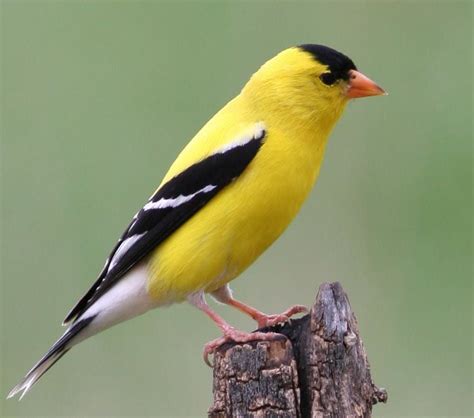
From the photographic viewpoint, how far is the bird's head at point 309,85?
4.53 m

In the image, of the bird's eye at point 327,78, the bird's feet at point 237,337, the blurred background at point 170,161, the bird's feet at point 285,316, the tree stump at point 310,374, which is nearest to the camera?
the tree stump at point 310,374

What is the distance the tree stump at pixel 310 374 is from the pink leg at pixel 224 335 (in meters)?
0.09

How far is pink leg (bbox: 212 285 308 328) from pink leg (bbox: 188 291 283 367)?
0.18m

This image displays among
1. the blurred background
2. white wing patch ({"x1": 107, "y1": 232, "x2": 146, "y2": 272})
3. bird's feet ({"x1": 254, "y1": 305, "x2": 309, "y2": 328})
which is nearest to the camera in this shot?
bird's feet ({"x1": 254, "y1": 305, "x2": 309, "y2": 328})

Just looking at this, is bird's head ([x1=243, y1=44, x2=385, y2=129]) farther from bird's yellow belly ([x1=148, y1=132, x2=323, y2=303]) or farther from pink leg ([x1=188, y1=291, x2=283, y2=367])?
pink leg ([x1=188, y1=291, x2=283, y2=367])

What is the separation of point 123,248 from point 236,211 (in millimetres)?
500

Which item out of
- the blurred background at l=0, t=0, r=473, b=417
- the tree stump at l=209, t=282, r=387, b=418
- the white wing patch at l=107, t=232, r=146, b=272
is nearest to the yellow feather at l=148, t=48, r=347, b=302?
the white wing patch at l=107, t=232, r=146, b=272

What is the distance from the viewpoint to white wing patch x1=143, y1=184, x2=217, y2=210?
4344mm

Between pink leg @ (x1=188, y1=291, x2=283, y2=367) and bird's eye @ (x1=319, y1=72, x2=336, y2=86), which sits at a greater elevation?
bird's eye @ (x1=319, y1=72, x2=336, y2=86)

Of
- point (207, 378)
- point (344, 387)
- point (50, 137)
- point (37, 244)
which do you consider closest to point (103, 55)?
point (50, 137)

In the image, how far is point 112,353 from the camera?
5.70 meters

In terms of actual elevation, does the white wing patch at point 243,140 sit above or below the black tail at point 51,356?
above

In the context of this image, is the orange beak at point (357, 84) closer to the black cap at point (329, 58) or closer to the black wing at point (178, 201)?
the black cap at point (329, 58)

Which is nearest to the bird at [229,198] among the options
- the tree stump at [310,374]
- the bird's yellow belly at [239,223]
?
the bird's yellow belly at [239,223]
